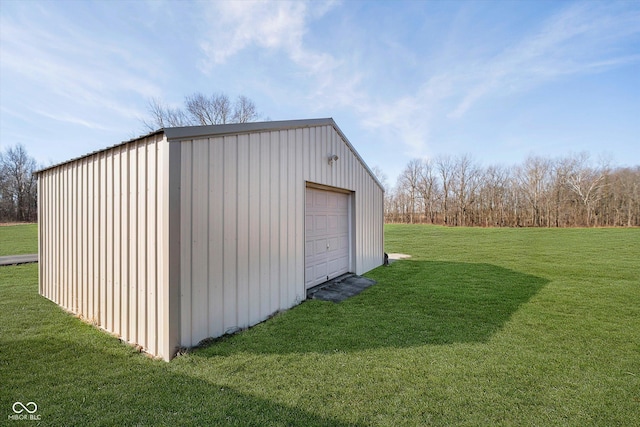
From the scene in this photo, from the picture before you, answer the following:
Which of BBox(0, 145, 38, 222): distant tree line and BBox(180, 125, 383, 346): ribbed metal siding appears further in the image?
BBox(0, 145, 38, 222): distant tree line

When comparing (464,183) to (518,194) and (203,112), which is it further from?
(203,112)

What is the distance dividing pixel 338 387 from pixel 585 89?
14.5m

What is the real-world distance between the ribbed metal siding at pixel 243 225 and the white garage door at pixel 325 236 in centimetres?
48

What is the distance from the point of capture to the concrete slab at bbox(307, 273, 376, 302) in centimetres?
554

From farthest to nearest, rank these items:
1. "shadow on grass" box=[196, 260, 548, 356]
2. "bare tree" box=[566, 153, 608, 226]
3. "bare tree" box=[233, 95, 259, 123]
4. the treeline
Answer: "bare tree" box=[566, 153, 608, 226], the treeline, "bare tree" box=[233, 95, 259, 123], "shadow on grass" box=[196, 260, 548, 356]

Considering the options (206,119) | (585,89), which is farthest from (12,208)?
(585,89)

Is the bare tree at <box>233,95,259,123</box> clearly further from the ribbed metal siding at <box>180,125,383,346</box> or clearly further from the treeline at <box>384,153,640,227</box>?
the ribbed metal siding at <box>180,125,383,346</box>

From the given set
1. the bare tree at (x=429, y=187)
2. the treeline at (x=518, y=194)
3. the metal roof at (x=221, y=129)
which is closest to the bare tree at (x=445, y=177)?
the treeline at (x=518, y=194)

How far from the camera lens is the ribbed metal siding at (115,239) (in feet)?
10.7

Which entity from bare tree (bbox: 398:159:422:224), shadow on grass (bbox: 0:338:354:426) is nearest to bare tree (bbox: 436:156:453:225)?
bare tree (bbox: 398:159:422:224)

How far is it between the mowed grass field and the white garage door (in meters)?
1.07

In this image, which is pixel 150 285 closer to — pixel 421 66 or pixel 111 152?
pixel 111 152

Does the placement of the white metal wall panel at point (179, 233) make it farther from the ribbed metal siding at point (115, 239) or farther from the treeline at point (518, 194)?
the treeline at point (518, 194)

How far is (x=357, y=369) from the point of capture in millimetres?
2912
